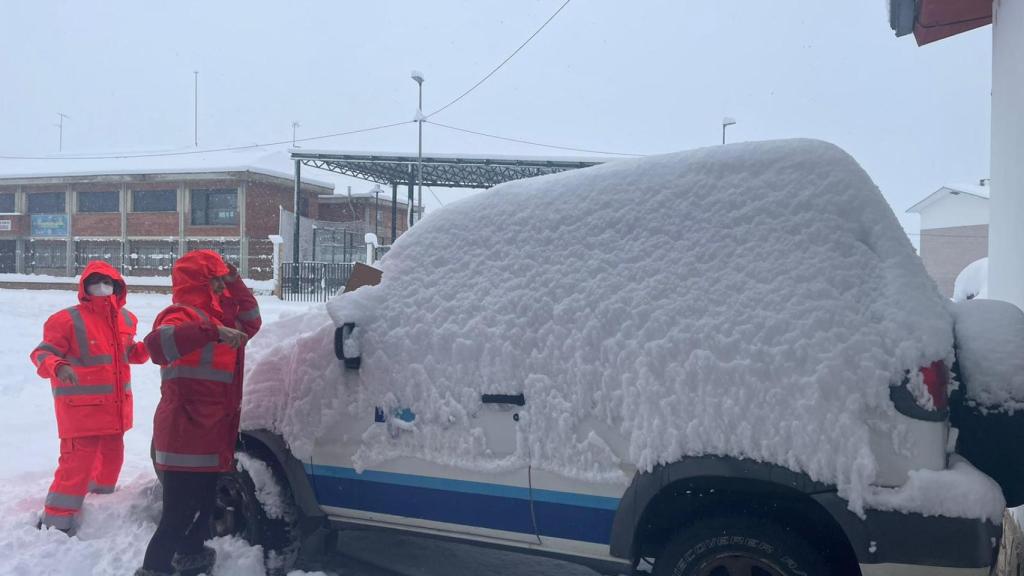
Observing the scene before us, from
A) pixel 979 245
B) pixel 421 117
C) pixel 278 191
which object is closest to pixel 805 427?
pixel 421 117

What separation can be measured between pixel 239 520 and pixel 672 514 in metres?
2.39

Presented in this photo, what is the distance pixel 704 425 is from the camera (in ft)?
8.99

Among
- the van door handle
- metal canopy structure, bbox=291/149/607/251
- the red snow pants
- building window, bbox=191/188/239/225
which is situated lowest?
the red snow pants

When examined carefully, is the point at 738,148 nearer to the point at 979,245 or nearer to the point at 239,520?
the point at 239,520

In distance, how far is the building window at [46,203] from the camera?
108 feet

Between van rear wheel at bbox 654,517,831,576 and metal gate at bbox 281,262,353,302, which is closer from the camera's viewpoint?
van rear wheel at bbox 654,517,831,576

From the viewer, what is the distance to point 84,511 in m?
4.55

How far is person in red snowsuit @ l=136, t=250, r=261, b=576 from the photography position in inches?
143

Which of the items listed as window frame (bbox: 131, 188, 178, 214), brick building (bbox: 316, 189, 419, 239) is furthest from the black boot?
brick building (bbox: 316, 189, 419, 239)

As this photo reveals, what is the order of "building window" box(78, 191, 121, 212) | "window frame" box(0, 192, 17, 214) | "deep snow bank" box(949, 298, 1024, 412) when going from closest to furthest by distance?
"deep snow bank" box(949, 298, 1024, 412) < "building window" box(78, 191, 121, 212) < "window frame" box(0, 192, 17, 214)

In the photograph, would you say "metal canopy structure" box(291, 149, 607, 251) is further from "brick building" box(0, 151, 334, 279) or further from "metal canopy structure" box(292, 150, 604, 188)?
"brick building" box(0, 151, 334, 279)

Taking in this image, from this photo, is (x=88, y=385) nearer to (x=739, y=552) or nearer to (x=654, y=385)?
(x=654, y=385)

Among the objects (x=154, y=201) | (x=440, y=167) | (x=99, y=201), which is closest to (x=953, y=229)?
(x=440, y=167)

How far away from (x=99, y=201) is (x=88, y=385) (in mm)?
31625
